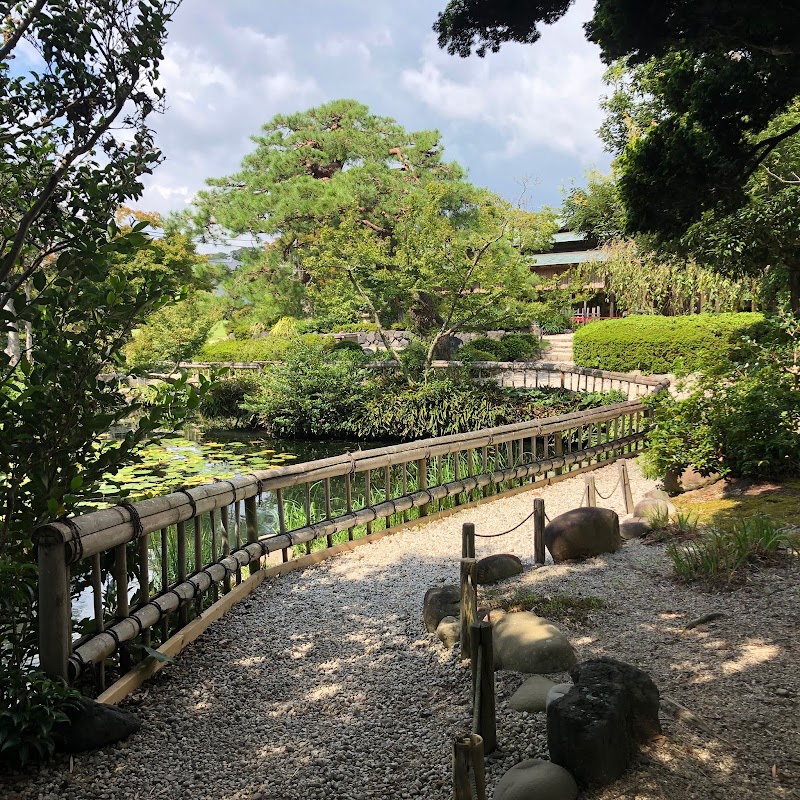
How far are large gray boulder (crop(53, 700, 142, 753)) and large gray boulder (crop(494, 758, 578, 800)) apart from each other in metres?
1.49

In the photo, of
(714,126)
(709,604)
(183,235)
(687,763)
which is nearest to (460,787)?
(687,763)

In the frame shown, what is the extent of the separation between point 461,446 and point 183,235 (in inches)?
708

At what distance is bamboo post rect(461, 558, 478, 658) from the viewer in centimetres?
319

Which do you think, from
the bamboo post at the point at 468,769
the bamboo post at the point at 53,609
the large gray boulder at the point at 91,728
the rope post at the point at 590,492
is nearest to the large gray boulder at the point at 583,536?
the rope post at the point at 590,492

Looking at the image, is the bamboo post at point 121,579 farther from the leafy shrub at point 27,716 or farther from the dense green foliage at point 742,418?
the dense green foliage at point 742,418

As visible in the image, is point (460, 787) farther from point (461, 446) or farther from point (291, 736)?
point (461, 446)

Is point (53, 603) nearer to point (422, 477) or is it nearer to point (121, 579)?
point (121, 579)

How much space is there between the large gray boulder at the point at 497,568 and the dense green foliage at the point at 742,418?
285cm

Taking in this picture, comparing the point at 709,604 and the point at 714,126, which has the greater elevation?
the point at 714,126

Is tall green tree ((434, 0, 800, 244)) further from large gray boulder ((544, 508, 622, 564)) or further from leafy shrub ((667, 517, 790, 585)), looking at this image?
large gray boulder ((544, 508, 622, 564))

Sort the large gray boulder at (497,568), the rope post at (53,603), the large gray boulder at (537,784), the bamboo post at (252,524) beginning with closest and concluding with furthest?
the large gray boulder at (537,784), the rope post at (53,603), the large gray boulder at (497,568), the bamboo post at (252,524)

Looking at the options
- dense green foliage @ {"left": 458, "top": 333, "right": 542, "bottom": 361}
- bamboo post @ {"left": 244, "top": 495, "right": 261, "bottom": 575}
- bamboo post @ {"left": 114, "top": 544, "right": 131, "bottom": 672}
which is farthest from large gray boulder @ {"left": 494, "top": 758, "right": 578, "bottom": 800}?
dense green foliage @ {"left": 458, "top": 333, "right": 542, "bottom": 361}

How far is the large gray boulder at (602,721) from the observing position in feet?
7.06

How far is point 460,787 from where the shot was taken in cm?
178
